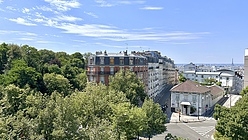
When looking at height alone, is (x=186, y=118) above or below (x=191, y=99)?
below

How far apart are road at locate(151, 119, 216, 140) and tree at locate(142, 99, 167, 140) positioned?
28.5 feet

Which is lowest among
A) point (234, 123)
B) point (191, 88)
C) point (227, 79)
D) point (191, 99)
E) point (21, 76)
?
point (191, 99)

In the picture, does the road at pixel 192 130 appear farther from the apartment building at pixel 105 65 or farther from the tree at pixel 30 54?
the tree at pixel 30 54

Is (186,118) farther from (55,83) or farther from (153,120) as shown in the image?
(55,83)

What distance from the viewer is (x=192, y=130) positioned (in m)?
49.6

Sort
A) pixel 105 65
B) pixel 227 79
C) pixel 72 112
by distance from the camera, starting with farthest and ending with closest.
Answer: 1. pixel 227 79
2. pixel 105 65
3. pixel 72 112

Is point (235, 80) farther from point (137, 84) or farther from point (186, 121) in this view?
point (137, 84)

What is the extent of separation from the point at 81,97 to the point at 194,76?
98.4 meters

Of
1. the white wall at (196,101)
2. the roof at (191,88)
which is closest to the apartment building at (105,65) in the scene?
the roof at (191,88)

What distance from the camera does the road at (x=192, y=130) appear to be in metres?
45.0

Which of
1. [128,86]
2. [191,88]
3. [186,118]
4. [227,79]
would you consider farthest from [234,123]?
[227,79]

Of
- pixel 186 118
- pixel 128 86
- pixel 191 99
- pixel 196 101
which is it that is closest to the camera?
pixel 128 86

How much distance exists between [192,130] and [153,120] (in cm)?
1734

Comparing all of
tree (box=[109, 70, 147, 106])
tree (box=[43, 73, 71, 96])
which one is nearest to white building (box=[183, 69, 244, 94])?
tree (box=[109, 70, 147, 106])
